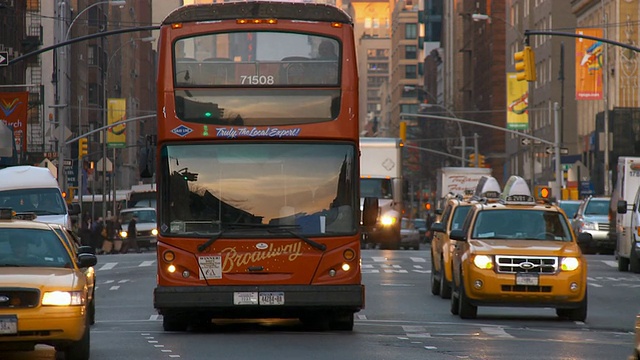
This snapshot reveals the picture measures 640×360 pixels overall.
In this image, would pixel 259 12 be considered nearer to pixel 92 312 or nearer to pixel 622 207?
pixel 92 312

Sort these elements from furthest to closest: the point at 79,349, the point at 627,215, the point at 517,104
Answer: the point at 517,104
the point at 627,215
the point at 79,349

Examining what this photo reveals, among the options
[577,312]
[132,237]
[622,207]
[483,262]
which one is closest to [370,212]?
[483,262]

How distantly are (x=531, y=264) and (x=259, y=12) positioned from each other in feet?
18.4

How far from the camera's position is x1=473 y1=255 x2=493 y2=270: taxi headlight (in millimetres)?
22031

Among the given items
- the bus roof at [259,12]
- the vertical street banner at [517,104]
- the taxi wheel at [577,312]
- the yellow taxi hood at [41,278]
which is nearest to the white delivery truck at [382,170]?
the vertical street banner at [517,104]

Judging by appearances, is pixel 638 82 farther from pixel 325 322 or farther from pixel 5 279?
pixel 5 279

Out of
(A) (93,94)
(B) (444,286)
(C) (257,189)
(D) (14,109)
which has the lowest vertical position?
(B) (444,286)

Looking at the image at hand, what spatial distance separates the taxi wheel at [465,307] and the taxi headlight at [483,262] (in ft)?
1.31

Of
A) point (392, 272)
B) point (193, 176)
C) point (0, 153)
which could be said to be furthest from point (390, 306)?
point (0, 153)

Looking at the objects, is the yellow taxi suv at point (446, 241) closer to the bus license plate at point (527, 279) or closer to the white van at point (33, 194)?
the bus license plate at point (527, 279)

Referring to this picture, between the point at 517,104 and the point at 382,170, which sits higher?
Answer: the point at 517,104

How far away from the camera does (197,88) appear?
19234 mm

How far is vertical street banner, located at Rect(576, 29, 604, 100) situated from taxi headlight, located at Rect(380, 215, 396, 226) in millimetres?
18002

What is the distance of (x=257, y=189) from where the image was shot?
62.4ft
